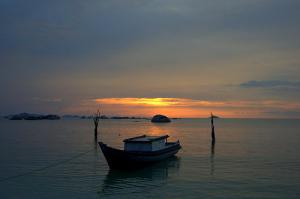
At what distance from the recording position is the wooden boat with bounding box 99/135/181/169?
108 feet

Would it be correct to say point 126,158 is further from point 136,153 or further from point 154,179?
point 154,179

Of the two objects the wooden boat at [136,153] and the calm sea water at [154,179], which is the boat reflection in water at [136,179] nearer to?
the calm sea water at [154,179]

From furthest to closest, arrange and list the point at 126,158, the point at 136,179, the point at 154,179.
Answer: the point at 126,158 < the point at 154,179 < the point at 136,179

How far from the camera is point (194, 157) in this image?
151 feet

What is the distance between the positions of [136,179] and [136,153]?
4534 mm

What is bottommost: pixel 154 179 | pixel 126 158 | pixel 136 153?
pixel 154 179

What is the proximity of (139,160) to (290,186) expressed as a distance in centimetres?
1392

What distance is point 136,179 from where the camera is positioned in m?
30.0

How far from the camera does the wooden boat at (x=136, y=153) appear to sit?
33000 mm

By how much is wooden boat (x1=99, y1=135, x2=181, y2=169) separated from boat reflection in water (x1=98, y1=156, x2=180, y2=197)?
2.14ft

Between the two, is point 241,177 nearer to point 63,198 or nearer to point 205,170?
point 205,170

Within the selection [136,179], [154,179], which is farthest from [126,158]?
[154,179]

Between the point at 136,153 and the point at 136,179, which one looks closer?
the point at 136,179

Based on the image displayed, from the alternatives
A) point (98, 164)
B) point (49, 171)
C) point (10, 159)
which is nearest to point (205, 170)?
point (98, 164)
